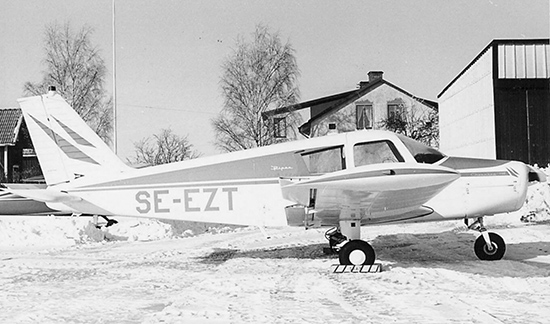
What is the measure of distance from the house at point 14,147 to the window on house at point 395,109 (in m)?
21.0

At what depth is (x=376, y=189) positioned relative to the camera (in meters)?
6.57

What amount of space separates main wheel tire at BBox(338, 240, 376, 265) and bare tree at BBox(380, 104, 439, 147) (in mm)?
22394

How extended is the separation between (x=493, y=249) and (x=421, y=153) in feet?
5.72

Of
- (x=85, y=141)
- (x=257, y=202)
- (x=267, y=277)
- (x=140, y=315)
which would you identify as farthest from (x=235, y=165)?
(x=140, y=315)

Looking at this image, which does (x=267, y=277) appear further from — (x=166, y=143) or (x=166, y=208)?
(x=166, y=143)

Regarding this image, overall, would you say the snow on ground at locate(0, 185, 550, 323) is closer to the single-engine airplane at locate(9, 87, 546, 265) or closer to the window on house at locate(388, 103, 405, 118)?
the single-engine airplane at locate(9, 87, 546, 265)

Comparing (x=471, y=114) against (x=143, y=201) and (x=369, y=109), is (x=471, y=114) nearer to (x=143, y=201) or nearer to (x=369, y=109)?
(x=369, y=109)

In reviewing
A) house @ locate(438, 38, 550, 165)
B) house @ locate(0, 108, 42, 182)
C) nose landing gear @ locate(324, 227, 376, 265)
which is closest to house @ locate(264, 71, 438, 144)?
house @ locate(438, 38, 550, 165)

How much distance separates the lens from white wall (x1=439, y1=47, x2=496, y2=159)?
1966cm

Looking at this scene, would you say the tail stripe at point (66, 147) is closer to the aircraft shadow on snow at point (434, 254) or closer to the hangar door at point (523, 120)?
the aircraft shadow on snow at point (434, 254)

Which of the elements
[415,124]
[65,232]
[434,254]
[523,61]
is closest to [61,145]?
[65,232]

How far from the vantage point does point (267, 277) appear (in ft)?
22.4

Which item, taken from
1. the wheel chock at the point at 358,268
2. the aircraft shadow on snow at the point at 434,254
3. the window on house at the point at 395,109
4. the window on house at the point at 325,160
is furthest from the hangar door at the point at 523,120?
the wheel chock at the point at 358,268

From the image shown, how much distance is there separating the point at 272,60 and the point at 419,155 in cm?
1985
